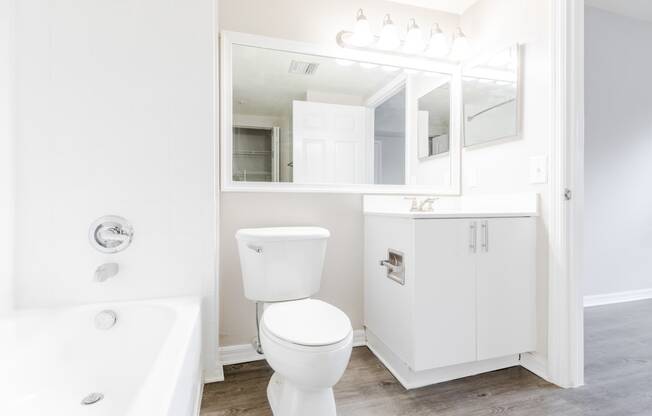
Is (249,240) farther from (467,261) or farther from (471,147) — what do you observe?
(471,147)

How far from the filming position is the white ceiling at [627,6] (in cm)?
251

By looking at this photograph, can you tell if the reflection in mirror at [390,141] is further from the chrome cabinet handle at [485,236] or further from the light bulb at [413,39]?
the chrome cabinet handle at [485,236]

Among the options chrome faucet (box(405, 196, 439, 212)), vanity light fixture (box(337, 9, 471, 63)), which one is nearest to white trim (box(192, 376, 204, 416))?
chrome faucet (box(405, 196, 439, 212))

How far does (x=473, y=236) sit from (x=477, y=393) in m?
0.72

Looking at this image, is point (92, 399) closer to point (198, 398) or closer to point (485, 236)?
point (198, 398)

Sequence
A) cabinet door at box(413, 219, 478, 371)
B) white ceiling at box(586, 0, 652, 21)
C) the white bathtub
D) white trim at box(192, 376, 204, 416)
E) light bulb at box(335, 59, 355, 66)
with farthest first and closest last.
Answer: white ceiling at box(586, 0, 652, 21), light bulb at box(335, 59, 355, 66), cabinet door at box(413, 219, 478, 371), white trim at box(192, 376, 204, 416), the white bathtub

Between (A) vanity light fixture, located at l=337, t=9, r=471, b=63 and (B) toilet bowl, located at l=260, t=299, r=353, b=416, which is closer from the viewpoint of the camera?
(B) toilet bowl, located at l=260, t=299, r=353, b=416

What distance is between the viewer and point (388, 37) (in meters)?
1.98

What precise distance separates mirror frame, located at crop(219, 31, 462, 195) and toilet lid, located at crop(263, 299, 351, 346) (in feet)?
2.39

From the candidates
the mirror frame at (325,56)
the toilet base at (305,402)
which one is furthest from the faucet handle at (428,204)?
the toilet base at (305,402)

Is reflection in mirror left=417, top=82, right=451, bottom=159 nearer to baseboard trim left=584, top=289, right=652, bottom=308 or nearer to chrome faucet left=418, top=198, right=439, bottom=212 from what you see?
chrome faucet left=418, top=198, right=439, bottom=212

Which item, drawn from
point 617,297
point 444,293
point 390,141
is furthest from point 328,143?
point 617,297

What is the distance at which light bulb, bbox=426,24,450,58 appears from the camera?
6.72 feet

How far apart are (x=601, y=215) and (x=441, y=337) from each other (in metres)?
2.19
